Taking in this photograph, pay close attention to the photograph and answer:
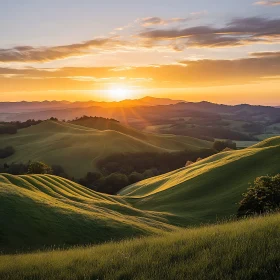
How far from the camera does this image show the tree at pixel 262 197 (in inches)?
1270

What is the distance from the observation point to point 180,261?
12492 mm

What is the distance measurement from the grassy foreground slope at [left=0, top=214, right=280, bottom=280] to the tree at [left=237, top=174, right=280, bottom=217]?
17880 millimetres

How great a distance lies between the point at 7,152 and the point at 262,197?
182 meters

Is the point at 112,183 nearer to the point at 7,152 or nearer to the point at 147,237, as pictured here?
the point at 7,152

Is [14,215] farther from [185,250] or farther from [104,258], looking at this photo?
[185,250]

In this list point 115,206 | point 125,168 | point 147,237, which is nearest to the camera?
point 147,237

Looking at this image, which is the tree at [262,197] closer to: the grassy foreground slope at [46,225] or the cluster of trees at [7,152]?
the grassy foreground slope at [46,225]

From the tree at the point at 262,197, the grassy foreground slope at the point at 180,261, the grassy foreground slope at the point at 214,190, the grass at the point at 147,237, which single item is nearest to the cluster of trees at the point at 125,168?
the grassy foreground slope at the point at 214,190

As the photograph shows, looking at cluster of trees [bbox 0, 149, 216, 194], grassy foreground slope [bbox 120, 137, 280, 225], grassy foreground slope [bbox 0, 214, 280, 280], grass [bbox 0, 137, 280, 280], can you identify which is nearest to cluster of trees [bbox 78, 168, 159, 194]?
cluster of trees [bbox 0, 149, 216, 194]

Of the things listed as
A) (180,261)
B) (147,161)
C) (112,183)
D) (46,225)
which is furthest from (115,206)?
(147,161)

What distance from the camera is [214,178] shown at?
62156mm

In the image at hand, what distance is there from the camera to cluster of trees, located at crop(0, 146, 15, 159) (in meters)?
188

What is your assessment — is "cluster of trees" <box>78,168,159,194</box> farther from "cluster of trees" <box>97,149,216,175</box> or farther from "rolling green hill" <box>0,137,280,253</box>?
"rolling green hill" <box>0,137,280,253</box>

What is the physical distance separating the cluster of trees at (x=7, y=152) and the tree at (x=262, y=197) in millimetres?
176678
